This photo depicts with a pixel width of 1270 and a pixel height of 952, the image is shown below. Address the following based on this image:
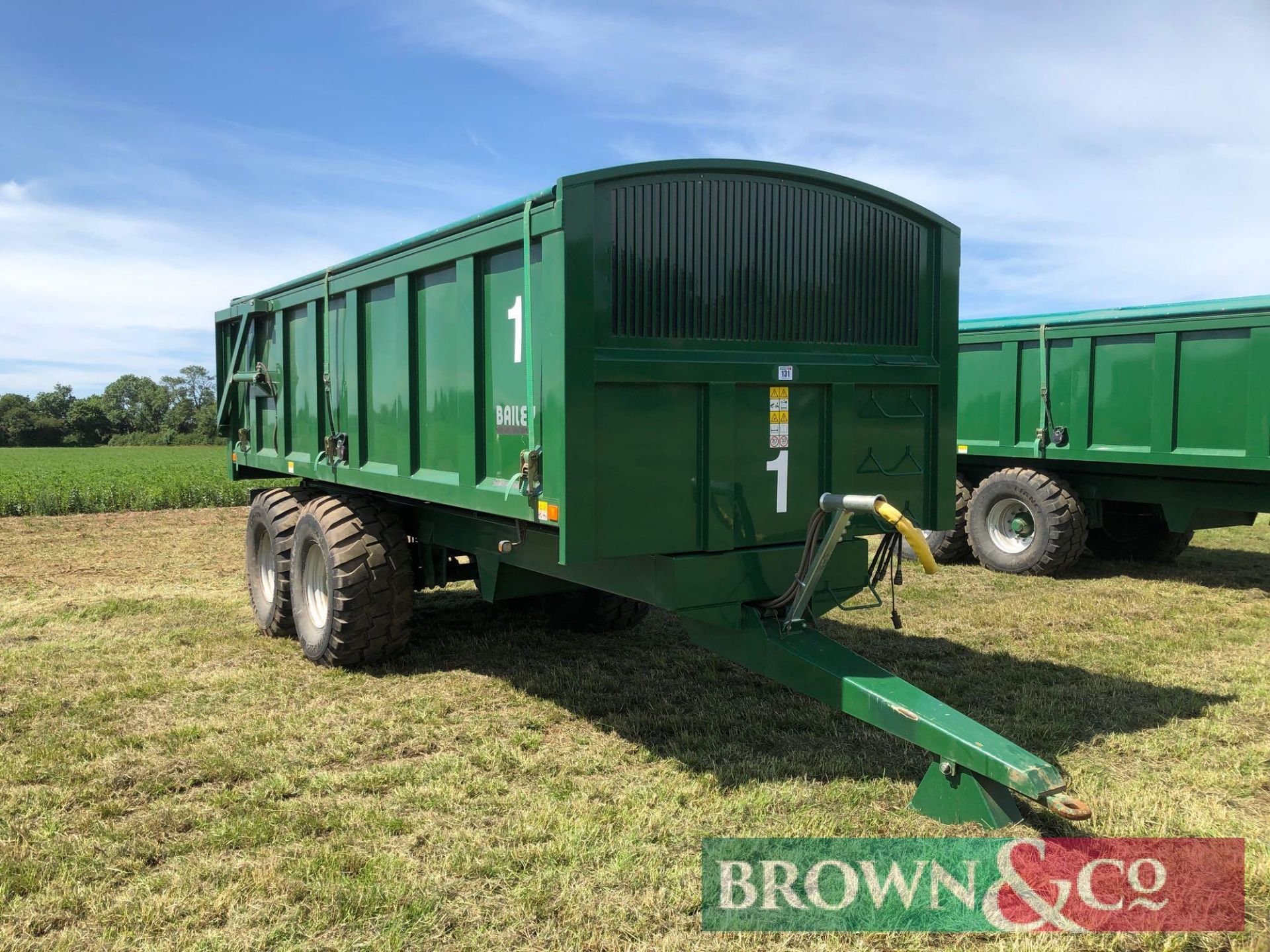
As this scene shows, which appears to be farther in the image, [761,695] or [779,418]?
[761,695]

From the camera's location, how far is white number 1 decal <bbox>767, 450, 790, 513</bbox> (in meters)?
4.34

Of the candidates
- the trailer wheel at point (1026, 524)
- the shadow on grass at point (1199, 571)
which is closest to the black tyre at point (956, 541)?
the trailer wheel at point (1026, 524)

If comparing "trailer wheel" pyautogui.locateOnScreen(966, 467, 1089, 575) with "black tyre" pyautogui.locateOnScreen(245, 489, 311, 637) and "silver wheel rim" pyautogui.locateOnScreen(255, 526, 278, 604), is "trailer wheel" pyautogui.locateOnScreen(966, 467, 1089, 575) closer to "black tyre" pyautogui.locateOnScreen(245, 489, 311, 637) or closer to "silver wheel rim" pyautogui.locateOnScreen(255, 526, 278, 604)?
"black tyre" pyautogui.locateOnScreen(245, 489, 311, 637)

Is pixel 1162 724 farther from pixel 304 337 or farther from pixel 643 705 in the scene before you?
→ pixel 304 337

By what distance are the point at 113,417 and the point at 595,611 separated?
78.1 metres

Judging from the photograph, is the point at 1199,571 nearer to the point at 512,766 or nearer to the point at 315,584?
the point at 512,766

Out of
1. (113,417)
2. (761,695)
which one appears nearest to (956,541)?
(761,695)

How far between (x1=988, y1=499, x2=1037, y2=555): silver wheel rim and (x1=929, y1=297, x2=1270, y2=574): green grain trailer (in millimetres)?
13

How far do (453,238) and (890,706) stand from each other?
119 inches

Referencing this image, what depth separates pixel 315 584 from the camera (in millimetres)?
6332

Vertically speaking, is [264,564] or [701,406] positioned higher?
[701,406]

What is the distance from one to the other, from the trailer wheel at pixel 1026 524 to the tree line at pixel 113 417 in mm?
58160

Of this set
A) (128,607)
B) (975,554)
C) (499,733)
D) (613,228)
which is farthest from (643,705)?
(975,554)

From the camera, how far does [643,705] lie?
520 cm
